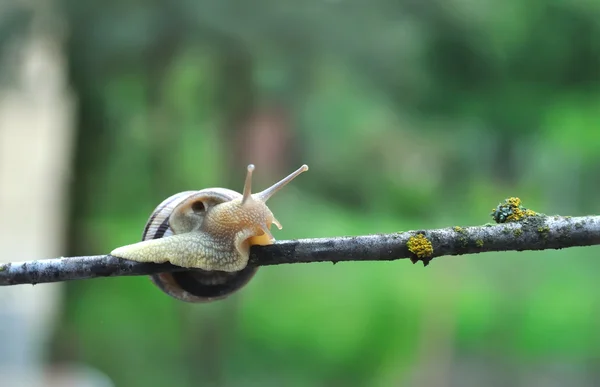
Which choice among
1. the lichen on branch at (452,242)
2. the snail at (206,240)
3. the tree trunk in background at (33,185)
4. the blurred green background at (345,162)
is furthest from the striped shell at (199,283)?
the tree trunk in background at (33,185)

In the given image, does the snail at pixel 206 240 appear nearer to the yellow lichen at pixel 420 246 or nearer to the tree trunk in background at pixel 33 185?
the yellow lichen at pixel 420 246

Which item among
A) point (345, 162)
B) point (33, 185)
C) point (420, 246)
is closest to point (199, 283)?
point (420, 246)

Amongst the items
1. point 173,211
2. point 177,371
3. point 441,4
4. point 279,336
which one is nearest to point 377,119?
point 441,4

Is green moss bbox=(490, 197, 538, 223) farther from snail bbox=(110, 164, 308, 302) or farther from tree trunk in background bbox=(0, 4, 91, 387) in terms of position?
tree trunk in background bbox=(0, 4, 91, 387)

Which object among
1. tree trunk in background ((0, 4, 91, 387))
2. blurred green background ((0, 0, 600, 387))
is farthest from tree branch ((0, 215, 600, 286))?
tree trunk in background ((0, 4, 91, 387))

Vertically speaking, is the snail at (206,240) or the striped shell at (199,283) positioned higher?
the snail at (206,240)

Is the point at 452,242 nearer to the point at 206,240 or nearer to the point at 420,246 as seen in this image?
the point at 420,246
